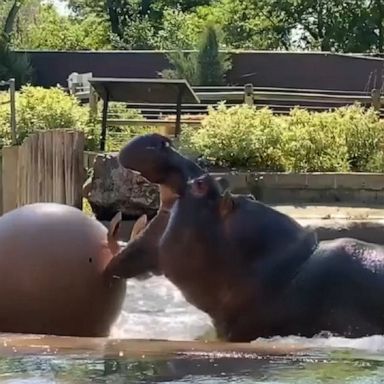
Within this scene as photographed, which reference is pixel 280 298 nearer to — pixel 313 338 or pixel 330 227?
pixel 313 338

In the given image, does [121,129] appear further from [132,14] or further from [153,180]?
[132,14]

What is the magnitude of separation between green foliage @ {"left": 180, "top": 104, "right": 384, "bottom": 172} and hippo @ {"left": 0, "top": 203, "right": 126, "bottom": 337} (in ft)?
23.3

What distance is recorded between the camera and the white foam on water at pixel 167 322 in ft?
14.7

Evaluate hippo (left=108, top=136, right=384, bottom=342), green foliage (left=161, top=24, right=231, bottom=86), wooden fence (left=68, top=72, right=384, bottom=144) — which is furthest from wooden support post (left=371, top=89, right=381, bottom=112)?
hippo (left=108, top=136, right=384, bottom=342)

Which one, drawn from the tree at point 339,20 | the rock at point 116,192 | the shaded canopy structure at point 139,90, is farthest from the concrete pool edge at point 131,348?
the tree at point 339,20

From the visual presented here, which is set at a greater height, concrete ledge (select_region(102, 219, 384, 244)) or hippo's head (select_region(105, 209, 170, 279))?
hippo's head (select_region(105, 209, 170, 279))

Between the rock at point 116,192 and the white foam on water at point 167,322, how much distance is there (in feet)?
11.4

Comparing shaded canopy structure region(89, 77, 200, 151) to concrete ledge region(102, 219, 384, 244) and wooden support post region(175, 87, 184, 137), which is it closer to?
wooden support post region(175, 87, 184, 137)

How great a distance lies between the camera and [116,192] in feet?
36.2

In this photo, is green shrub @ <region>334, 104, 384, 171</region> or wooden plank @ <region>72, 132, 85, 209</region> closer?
wooden plank @ <region>72, 132, 85, 209</region>

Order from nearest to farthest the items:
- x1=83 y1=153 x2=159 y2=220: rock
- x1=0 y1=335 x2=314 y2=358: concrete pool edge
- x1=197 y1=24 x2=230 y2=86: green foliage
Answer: x1=0 y1=335 x2=314 y2=358: concrete pool edge → x1=83 y1=153 x2=159 y2=220: rock → x1=197 y1=24 x2=230 y2=86: green foliage

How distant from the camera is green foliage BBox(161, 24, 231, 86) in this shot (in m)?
26.4

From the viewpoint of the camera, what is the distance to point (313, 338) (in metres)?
4.67

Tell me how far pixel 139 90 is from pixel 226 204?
31.4 feet
